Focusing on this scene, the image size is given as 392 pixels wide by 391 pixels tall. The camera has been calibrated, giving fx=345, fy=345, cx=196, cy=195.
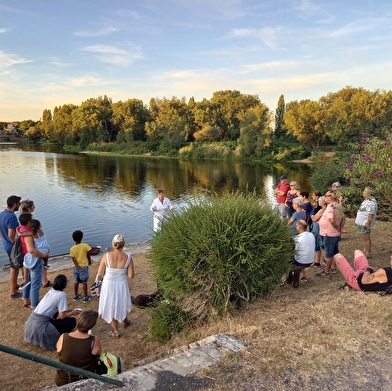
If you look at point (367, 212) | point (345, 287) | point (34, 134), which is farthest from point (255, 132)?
point (34, 134)

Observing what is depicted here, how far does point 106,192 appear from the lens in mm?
23906

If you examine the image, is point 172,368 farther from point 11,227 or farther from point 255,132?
point 255,132

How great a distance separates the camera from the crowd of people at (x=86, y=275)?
3.80 metres

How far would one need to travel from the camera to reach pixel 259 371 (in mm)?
3314

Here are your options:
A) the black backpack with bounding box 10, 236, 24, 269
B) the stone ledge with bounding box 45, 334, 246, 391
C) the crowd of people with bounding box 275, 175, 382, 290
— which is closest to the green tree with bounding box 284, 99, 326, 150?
the crowd of people with bounding box 275, 175, 382, 290

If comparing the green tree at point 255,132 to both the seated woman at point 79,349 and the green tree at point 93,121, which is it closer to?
the green tree at point 93,121

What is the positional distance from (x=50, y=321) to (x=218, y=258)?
2.58 m

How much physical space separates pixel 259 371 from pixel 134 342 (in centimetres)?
236

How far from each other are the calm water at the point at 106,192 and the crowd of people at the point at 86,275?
1.26 metres

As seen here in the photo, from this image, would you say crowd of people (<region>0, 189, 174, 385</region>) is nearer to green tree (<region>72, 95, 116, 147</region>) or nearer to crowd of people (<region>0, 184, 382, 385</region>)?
crowd of people (<region>0, 184, 382, 385</region>)

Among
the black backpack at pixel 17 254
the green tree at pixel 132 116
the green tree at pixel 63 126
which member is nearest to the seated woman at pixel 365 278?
the black backpack at pixel 17 254

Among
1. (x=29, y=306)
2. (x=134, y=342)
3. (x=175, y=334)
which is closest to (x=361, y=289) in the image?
(x=175, y=334)

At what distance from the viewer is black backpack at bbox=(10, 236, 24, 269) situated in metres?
6.21

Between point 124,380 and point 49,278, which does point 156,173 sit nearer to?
point 49,278
